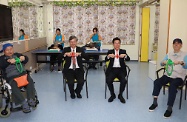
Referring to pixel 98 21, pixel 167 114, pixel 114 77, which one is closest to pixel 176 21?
pixel 114 77

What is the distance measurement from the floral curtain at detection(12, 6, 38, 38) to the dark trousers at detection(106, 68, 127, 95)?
3535mm

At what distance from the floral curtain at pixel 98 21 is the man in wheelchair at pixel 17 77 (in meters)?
4.80

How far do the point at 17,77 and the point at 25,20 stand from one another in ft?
13.3

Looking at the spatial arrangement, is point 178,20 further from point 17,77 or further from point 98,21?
point 98,21

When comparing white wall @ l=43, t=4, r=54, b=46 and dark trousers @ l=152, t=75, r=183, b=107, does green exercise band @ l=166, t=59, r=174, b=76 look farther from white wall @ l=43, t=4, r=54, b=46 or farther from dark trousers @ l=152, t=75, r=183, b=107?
white wall @ l=43, t=4, r=54, b=46

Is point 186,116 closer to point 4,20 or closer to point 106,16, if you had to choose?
point 4,20

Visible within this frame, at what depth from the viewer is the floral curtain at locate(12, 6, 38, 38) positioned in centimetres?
578

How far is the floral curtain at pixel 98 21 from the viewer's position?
300 inches

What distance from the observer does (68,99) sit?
12.0ft

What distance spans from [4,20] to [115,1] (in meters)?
4.67

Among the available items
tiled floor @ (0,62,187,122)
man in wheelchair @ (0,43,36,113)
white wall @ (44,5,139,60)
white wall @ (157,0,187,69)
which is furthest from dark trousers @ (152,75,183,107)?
white wall @ (44,5,139,60)

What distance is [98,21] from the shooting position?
25.3 feet

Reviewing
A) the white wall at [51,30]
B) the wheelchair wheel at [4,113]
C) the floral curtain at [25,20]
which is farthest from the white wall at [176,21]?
the floral curtain at [25,20]

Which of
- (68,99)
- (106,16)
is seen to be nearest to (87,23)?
(106,16)
